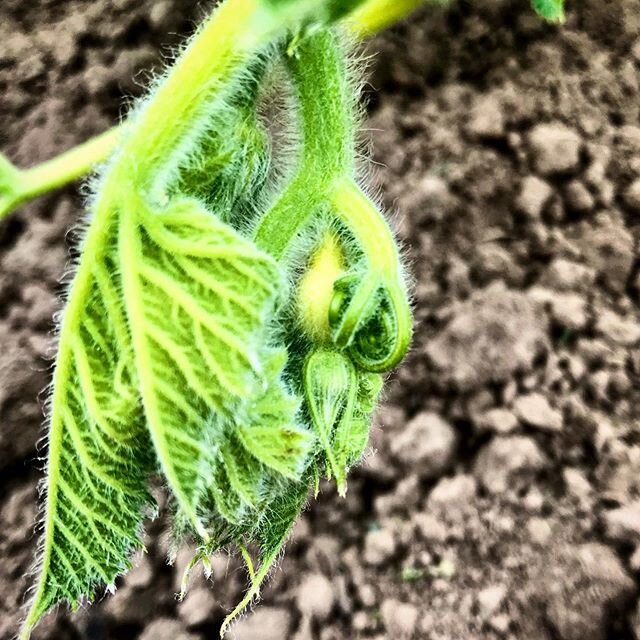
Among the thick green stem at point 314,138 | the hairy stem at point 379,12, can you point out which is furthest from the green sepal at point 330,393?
the hairy stem at point 379,12

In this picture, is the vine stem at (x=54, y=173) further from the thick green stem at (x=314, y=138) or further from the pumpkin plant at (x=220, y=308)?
the thick green stem at (x=314, y=138)

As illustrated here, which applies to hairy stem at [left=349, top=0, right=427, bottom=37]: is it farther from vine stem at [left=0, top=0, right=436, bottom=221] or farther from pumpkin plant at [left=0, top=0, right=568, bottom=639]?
pumpkin plant at [left=0, top=0, right=568, bottom=639]

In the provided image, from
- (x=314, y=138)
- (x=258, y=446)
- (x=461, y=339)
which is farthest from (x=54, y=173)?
(x=461, y=339)

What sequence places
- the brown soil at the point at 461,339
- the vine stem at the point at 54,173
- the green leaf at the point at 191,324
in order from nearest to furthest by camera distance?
1. the green leaf at the point at 191,324
2. the vine stem at the point at 54,173
3. the brown soil at the point at 461,339

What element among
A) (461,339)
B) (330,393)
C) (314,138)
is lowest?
(461,339)

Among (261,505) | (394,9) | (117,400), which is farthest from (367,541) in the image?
(394,9)

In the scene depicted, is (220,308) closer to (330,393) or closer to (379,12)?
(330,393)

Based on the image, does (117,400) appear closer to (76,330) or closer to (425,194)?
(76,330)
